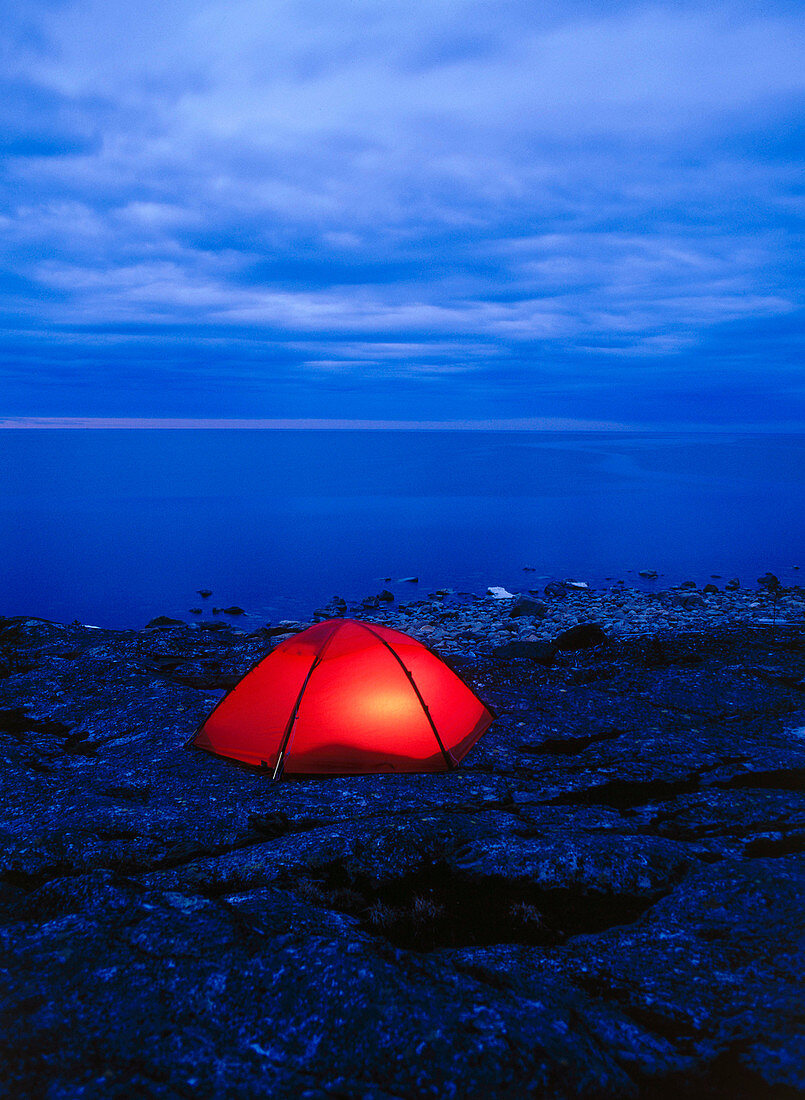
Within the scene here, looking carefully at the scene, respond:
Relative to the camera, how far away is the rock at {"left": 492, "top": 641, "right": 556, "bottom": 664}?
12945 mm

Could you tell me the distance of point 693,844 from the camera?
6152 mm

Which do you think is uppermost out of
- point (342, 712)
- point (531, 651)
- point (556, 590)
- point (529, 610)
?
point (342, 712)

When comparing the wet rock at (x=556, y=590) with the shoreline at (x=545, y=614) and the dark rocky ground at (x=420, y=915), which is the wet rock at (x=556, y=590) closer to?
the shoreline at (x=545, y=614)

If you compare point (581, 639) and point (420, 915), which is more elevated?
point (581, 639)

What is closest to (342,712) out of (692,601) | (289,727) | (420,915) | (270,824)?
(289,727)

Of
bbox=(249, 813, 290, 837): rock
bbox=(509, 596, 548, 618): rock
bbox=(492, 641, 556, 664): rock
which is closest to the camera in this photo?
bbox=(249, 813, 290, 837): rock

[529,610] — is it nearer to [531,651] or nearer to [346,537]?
[531,651]

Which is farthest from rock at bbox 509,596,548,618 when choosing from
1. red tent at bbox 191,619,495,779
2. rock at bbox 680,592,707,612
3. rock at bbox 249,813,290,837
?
rock at bbox 249,813,290,837

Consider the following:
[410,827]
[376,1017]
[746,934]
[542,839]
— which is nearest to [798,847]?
[746,934]

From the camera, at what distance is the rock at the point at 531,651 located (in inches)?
510

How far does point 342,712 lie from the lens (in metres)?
8.26

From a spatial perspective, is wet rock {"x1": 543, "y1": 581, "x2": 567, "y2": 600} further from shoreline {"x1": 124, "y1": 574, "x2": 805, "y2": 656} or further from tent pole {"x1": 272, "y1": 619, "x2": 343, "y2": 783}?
tent pole {"x1": 272, "y1": 619, "x2": 343, "y2": 783}

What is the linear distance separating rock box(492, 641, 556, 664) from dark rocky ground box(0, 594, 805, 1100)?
3134mm

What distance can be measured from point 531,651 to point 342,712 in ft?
19.3
